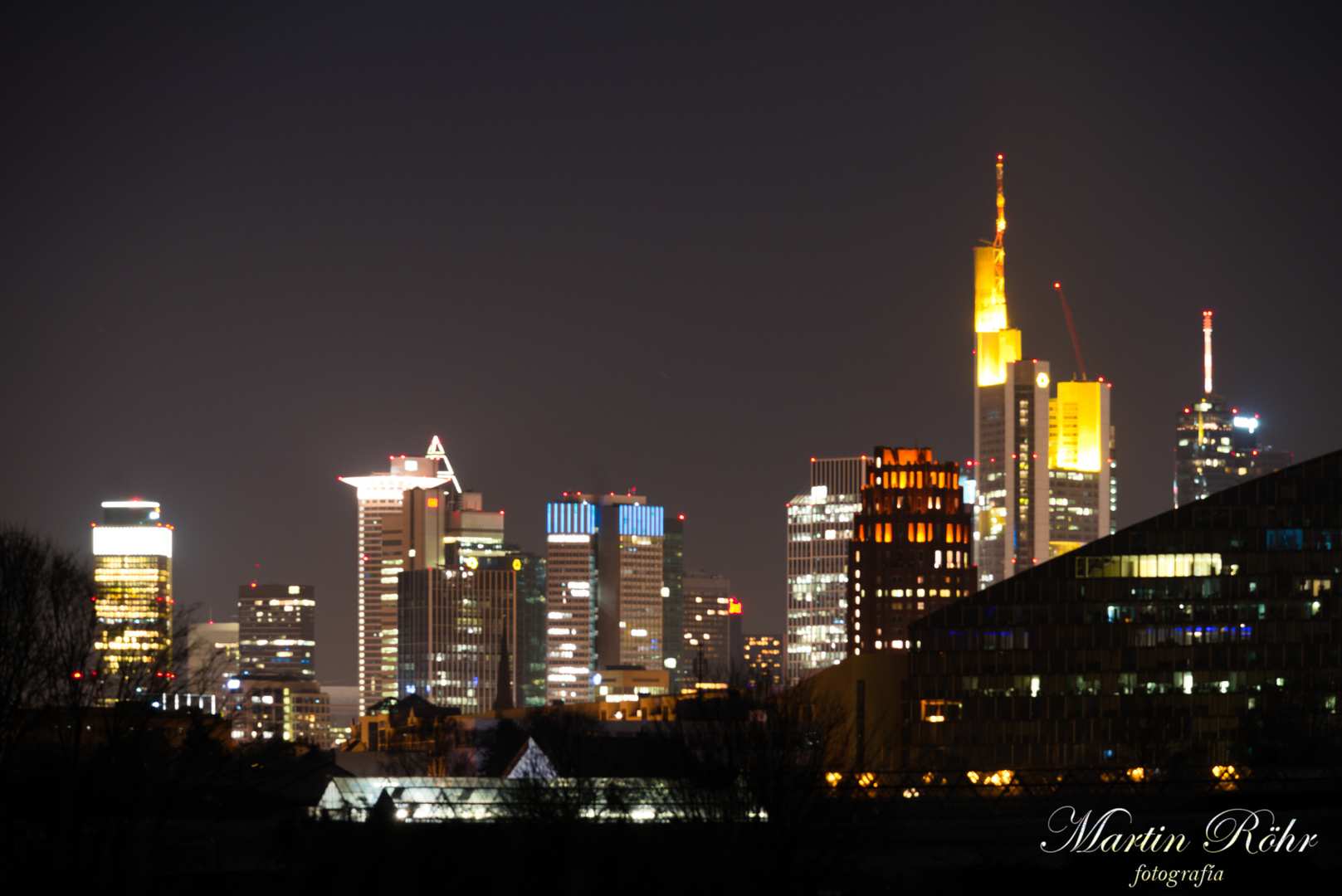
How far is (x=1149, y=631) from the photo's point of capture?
193 metres

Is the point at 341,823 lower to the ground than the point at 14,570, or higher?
lower

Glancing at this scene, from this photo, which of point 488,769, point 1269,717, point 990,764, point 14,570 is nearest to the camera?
point 14,570

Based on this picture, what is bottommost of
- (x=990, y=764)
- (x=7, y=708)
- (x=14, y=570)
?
(x=990, y=764)

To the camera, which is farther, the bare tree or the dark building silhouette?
the dark building silhouette

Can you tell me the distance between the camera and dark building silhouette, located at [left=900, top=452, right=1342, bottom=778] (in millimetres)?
190750

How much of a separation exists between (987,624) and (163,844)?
4908 inches

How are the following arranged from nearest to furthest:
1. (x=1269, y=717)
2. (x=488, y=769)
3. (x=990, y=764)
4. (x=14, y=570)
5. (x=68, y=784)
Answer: (x=68, y=784)
(x=14, y=570)
(x=1269, y=717)
(x=488, y=769)
(x=990, y=764)

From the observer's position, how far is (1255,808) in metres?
83.4

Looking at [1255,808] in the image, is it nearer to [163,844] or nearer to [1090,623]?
[163,844]

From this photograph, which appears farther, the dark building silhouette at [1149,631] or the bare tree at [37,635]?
the dark building silhouette at [1149,631]

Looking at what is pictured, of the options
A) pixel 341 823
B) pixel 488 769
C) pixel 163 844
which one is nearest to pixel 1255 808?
pixel 341 823

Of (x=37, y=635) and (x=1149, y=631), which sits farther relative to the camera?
(x=1149, y=631)

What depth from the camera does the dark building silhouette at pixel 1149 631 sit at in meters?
191

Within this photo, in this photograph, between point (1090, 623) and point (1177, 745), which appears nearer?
point (1177, 745)
